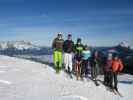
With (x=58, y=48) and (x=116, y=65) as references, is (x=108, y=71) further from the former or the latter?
(x=58, y=48)

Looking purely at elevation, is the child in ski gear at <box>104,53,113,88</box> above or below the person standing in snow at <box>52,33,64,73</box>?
below

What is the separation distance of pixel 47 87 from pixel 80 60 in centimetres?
369

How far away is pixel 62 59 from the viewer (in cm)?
1919

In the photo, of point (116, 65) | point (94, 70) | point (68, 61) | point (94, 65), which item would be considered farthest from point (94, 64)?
point (68, 61)

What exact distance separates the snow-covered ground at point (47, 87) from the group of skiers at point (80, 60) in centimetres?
72

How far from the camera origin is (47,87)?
15.8m

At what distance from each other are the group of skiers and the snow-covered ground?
0.72m

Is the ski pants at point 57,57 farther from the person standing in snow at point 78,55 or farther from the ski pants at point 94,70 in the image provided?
the ski pants at point 94,70

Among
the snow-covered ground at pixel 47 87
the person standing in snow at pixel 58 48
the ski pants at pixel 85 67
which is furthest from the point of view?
the ski pants at pixel 85 67

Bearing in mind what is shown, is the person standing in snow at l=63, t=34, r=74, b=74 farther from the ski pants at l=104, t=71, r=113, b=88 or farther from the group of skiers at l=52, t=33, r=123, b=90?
the ski pants at l=104, t=71, r=113, b=88

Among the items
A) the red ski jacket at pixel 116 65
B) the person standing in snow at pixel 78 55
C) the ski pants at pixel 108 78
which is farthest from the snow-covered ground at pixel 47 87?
the red ski jacket at pixel 116 65

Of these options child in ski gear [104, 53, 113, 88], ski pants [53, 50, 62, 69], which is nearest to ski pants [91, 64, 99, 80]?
child in ski gear [104, 53, 113, 88]

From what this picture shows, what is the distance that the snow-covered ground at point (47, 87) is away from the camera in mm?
14037

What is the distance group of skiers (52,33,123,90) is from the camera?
17902 millimetres
